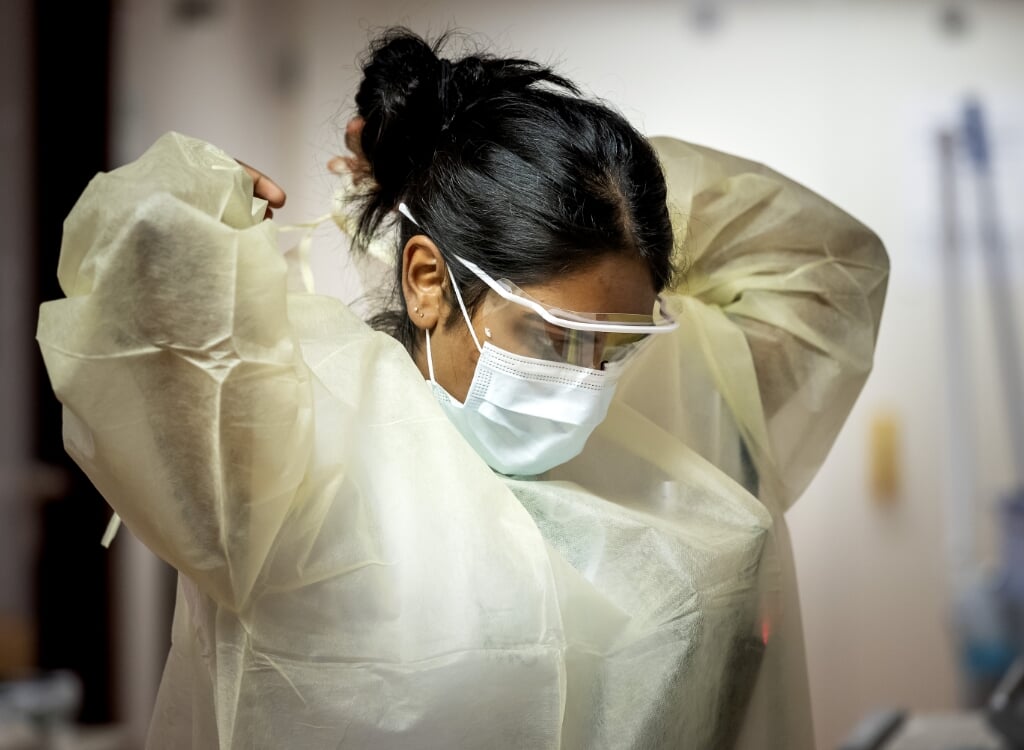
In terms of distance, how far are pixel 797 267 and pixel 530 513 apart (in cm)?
32

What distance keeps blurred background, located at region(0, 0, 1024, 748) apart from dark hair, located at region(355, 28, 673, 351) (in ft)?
3.30

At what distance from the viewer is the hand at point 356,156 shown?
79 cm

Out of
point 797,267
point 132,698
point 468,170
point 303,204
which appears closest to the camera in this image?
point 468,170

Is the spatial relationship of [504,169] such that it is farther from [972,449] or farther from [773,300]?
[972,449]

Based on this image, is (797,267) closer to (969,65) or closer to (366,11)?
(366,11)

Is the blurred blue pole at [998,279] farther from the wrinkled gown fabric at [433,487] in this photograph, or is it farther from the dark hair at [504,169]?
the dark hair at [504,169]

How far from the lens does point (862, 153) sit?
5.96 feet

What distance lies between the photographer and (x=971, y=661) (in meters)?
1.79

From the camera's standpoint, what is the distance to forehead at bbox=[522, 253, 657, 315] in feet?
2.25

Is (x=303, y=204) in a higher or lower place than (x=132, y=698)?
higher

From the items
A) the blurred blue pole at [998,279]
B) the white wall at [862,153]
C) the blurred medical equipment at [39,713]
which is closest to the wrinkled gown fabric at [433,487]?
the white wall at [862,153]

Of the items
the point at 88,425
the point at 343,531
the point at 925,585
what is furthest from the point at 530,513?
the point at 925,585

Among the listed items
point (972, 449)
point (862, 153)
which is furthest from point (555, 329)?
point (972, 449)

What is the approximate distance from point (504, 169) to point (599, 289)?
0.11 meters
